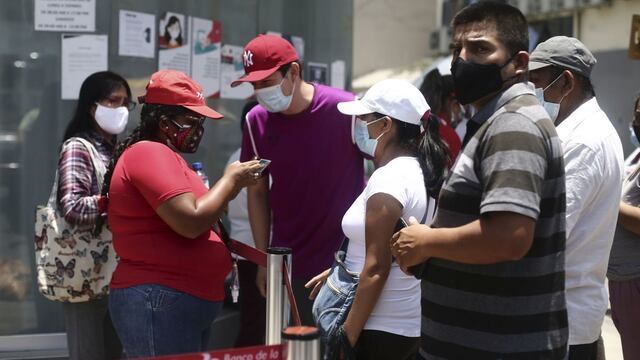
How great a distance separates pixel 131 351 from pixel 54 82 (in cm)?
229

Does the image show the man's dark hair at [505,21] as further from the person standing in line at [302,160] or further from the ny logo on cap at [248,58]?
the ny logo on cap at [248,58]

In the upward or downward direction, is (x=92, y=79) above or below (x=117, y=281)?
above

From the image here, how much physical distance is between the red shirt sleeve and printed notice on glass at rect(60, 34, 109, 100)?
201cm

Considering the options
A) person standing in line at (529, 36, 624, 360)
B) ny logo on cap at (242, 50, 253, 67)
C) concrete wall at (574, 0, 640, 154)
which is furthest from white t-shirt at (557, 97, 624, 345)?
concrete wall at (574, 0, 640, 154)

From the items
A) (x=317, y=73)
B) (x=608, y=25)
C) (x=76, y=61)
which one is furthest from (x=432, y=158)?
(x=608, y=25)

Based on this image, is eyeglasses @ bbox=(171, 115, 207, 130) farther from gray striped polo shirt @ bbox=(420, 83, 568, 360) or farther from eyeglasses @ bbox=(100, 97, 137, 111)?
gray striped polo shirt @ bbox=(420, 83, 568, 360)

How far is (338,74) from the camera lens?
22.0 feet

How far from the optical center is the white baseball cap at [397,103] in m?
3.28

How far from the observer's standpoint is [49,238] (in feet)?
14.4

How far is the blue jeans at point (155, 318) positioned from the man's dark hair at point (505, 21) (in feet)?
5.33

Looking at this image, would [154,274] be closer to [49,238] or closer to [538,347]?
[49,238]

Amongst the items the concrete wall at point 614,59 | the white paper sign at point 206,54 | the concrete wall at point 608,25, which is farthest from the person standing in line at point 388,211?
the concrete wall at point 608,25

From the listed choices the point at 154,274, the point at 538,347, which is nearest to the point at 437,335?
the point at 538,347

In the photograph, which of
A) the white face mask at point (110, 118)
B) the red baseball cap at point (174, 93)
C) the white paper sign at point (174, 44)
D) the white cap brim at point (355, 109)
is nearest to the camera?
the white cap brim at point (355, 109)
